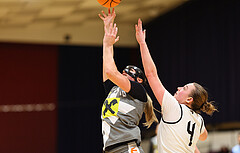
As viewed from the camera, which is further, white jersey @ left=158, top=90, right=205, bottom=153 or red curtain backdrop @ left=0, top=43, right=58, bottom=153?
red curtain backdrop @ left=0, top=43, right=58, bottom=153

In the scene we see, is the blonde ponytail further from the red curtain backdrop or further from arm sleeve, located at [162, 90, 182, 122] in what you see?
the red curtain backdrop

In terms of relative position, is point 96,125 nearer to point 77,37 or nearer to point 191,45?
point 77,37

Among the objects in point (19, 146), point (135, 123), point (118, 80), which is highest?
point (118, 80)

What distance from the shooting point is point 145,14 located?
39.5ft

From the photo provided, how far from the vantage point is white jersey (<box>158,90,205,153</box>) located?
2.74 m

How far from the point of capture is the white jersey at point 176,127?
2.74 m

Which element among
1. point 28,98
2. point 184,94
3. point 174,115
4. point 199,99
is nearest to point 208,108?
point 199,99

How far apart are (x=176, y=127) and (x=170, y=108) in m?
0.17

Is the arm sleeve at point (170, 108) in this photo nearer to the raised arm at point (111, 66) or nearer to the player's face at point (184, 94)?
the player's face at point (184, 94)

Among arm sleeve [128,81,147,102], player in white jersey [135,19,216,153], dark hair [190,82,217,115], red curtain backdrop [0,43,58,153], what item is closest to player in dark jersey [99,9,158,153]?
arm sleeve [128,81,147,102]

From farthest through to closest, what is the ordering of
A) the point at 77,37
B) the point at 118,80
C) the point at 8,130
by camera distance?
the point at 77,37, the point at 8,130, the point at 118,80

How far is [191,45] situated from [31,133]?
21.7 feet

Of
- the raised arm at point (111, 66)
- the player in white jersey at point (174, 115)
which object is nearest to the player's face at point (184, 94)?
the player in white jersey at point (174, 115)

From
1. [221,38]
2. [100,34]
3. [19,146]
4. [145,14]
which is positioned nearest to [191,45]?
[221,38]
